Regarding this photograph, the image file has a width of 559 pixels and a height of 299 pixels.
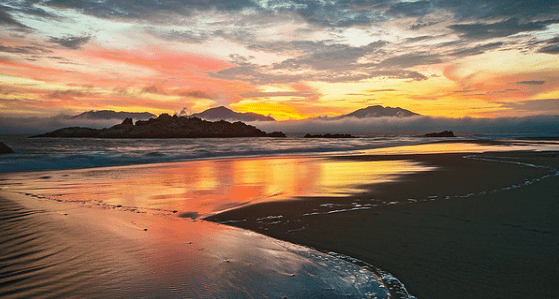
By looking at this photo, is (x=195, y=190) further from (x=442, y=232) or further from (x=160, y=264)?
(x=442, y=232)

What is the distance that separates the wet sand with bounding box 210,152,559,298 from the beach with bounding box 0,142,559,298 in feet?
0.06

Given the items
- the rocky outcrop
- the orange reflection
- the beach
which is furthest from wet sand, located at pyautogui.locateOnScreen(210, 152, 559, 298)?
the rocky outcrop

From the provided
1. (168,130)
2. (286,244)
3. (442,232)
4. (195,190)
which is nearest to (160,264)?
(286,244)

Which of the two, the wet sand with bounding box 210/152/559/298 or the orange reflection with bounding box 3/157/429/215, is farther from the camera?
the orange reflection with bounding box 3/157/429/215

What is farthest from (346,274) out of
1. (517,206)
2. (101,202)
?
(101,202)

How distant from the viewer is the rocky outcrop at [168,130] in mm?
83312

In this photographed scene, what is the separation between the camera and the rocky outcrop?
8331 centimetres

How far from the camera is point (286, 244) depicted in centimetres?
471

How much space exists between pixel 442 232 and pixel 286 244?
7.36ft

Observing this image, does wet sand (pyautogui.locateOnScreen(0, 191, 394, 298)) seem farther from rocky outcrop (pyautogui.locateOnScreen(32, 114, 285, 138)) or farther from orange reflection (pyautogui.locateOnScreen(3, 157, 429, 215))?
rocky outcrop (pyautogui.locateOnScreen(32, 114, 285, 138))

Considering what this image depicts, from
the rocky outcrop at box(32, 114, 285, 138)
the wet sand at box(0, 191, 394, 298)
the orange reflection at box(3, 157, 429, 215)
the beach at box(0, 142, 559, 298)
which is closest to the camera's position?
the wet sand at box(0, 191, 394, 298)

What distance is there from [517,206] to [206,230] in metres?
5.70

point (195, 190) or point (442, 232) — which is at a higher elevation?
point (442, 232)

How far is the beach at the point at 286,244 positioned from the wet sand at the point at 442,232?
0.7 inches
